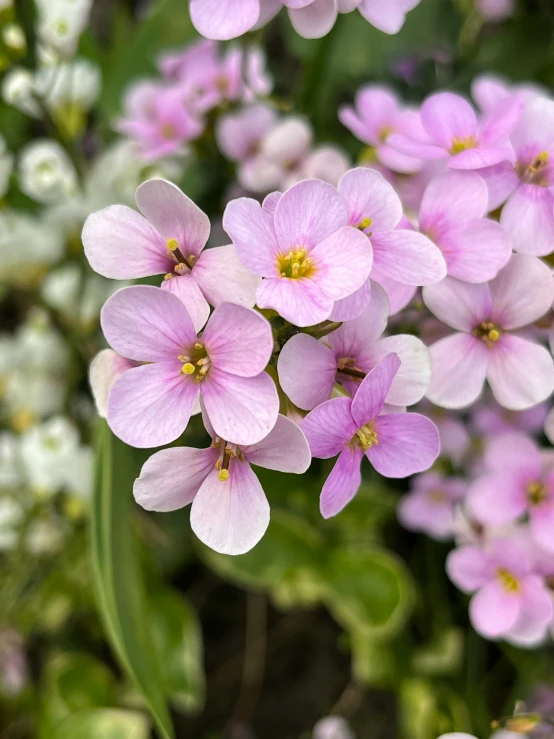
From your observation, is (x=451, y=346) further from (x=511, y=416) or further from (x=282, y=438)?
(x=511, y=416)

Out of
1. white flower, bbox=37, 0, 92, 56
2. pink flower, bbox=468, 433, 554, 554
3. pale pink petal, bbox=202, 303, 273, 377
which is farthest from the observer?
white flower, bbox=37, 0, 92, 56

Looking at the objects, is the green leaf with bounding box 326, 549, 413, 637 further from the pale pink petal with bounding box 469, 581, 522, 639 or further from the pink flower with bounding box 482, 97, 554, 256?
the pink flower with bounding box 482, 97, 554, 256

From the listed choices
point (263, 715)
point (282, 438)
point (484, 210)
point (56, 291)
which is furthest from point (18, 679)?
point (484, 210)

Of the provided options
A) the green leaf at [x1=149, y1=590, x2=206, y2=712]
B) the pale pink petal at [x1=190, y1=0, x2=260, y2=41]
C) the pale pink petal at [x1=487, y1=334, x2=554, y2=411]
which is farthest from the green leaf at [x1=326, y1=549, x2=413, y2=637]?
the pale pink petal at [x1=190, y1=0, x2=260, y2=41]

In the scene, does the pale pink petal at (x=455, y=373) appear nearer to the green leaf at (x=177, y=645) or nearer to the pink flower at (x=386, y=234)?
the pink flower at (x=386, y=234)

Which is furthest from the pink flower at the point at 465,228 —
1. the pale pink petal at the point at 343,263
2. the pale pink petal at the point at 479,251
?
the pale pink petal at the point at 343,263

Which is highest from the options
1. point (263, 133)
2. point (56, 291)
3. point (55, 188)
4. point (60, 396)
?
point (263, 133)

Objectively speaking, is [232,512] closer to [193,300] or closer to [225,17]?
[193,300]

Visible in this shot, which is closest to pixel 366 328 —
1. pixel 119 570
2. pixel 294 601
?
pixel 119 570
